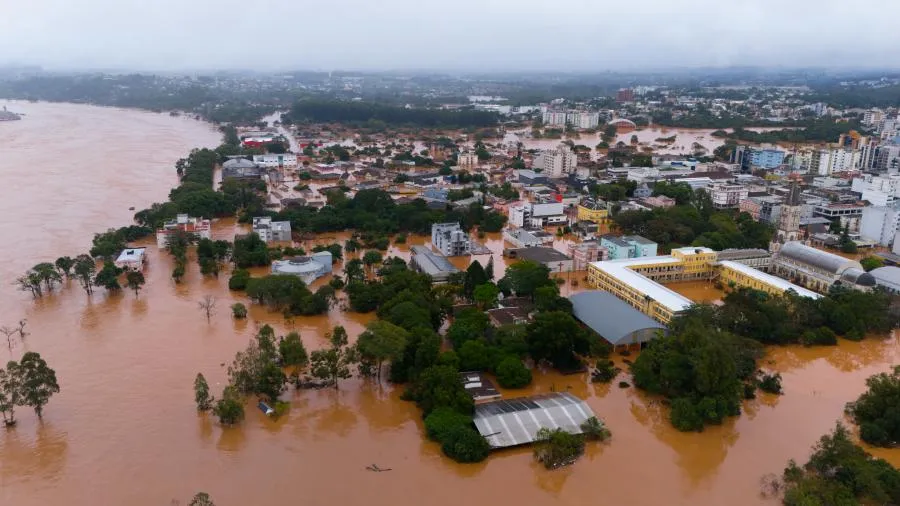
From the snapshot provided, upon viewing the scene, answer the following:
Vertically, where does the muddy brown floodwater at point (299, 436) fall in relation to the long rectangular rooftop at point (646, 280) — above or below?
below

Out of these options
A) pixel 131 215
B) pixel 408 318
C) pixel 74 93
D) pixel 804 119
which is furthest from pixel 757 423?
pixel 74 93

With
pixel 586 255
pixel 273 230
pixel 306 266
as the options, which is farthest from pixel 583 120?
pixel 306 266

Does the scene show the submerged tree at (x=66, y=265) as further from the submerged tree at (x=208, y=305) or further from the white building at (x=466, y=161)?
the white building at (x=466, y=161)

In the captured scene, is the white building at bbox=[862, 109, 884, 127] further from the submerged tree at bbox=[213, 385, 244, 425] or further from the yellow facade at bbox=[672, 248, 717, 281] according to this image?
the submerged tree at bbox=[213, 385, 244, 425]

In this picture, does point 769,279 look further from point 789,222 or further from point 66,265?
point 66,265

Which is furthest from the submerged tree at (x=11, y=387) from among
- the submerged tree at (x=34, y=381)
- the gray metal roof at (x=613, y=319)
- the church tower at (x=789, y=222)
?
→ the church tower at (x=789, y=222)

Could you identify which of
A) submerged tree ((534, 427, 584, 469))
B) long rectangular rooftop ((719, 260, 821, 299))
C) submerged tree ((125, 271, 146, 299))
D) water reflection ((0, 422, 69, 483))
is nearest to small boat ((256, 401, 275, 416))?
water reflection ((0, 422, 69, 483))
